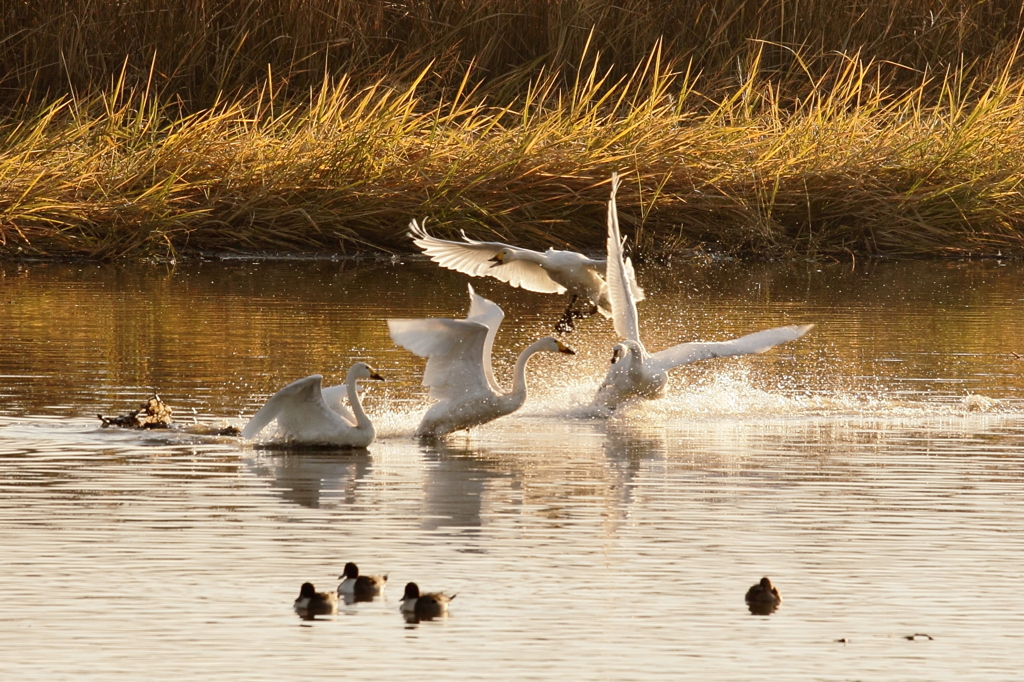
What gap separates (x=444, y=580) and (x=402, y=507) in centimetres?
133

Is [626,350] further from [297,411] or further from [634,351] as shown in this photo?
[297,411]

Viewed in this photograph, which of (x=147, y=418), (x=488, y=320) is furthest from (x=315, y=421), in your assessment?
(x=488, y=320)

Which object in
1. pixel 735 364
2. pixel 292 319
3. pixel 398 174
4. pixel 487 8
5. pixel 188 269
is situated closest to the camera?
pixel 735 364

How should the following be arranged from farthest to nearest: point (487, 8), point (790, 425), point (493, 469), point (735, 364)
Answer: point (487, 8) < point (735, 364) < point (790, 425) < point (493, 469)

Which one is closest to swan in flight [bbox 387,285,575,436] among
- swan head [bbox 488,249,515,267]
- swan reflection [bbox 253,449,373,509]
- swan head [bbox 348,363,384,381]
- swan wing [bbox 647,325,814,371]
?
swan head [bbox 348,363,384,381]

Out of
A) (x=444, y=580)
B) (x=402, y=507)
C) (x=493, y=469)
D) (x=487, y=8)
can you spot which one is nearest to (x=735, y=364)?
(x=493, y=469)

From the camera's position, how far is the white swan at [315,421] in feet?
29.2

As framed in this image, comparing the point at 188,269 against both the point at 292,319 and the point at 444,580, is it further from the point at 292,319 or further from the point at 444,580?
the point at 444,580

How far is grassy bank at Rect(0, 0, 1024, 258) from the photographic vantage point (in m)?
19.6

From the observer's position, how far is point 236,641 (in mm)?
5648

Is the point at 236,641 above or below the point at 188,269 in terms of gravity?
below

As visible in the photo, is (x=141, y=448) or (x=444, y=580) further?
(x=141, y=448)

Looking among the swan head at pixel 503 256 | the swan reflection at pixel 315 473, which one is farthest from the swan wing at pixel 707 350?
the swan reflection at pixel 315 473

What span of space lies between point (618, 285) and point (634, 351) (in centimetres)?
84
